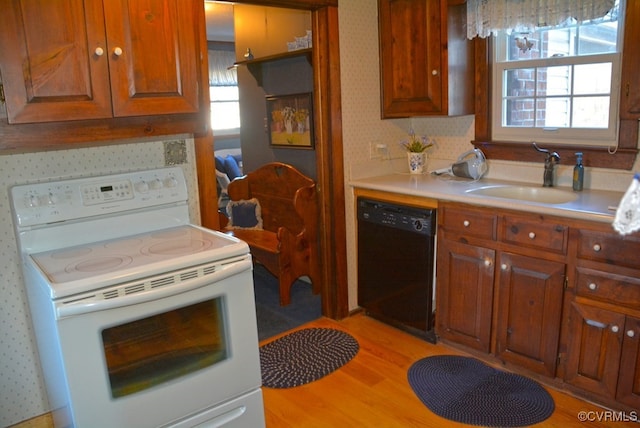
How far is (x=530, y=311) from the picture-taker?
8.30ft

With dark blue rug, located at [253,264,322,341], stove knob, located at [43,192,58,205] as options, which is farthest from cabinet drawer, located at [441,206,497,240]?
stove knob, located at [43,192,58,205]

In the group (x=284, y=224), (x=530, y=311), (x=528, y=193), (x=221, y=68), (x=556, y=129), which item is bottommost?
(x=530, y=311)

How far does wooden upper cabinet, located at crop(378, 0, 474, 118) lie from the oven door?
172 cm

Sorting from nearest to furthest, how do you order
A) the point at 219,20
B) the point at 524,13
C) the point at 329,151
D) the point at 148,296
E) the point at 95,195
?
1. the point at 148,296
2. the point at 95,195
3. the point at 524,13
4. the point at 329,151
5. the point at 219,20

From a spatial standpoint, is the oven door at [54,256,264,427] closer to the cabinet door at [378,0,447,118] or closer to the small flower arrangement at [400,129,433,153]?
the cabinet door at [378,0,447,118]

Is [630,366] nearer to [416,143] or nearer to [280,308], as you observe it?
[416,143]

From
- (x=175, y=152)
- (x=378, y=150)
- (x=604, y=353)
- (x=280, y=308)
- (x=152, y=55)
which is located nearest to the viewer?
(x=152, y=55)

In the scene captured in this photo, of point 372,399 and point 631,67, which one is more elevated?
point 631,67

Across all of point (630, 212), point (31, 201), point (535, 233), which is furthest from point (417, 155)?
point (630, 212)

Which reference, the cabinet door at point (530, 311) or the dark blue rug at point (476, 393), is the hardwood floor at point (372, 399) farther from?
the cabinet door at point (530, 311)

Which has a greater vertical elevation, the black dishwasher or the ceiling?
the ceiling

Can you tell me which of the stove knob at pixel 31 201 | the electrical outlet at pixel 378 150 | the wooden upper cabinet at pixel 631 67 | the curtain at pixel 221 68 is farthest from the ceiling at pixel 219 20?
the wooden upper cabinet at pixel 631 67

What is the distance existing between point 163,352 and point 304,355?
127 cm

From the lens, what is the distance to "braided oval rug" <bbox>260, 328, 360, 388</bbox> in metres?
2.77
